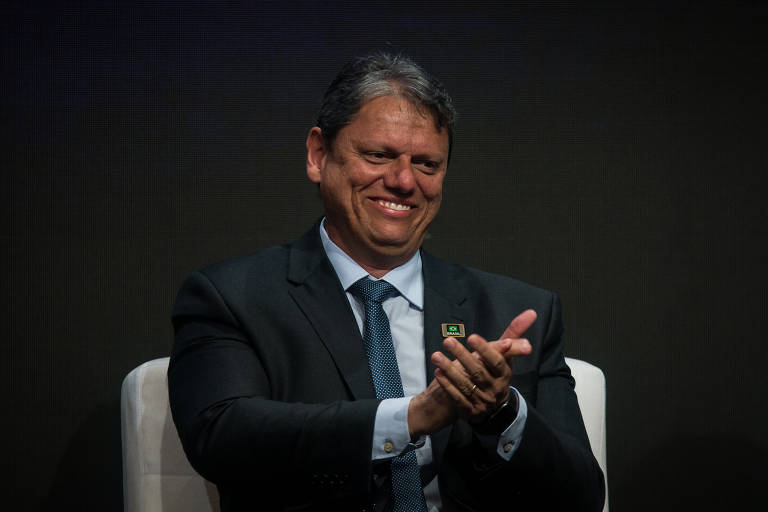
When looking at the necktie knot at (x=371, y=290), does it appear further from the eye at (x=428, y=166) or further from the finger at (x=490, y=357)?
the finger at (x=490, y=357)

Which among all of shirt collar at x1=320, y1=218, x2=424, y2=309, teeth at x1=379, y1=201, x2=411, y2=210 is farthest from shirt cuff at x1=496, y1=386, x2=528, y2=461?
teeth at x1=379, y1=201, x2=411, y2=210

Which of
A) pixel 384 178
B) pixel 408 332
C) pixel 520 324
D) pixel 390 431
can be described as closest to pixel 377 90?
pixel 384 178

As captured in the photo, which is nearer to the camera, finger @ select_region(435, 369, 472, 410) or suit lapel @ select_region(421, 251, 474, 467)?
finger @ select_region(435, 369, 472, 410)

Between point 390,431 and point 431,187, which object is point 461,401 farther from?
point 431,187

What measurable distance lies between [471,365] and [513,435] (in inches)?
8.3

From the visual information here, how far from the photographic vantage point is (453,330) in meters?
1.70

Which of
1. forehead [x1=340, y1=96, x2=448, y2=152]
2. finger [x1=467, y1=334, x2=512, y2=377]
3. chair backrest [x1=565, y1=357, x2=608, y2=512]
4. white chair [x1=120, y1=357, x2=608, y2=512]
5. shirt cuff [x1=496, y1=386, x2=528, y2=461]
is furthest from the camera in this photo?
chair backrest [x1=565, y1=357, x2=608, y2=512]

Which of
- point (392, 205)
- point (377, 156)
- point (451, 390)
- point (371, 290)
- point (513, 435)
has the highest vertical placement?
point (377, 156)

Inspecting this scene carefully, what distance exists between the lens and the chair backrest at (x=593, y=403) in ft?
6.31

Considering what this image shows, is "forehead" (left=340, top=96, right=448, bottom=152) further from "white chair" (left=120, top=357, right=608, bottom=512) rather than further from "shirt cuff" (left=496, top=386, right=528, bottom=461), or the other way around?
"white chair" (left=120, top=357, right=608, bottom=512)

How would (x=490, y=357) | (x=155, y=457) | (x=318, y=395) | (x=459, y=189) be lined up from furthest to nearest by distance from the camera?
(x=459, y=189)
(x=155, y=457)
(x=318, y=395)
(x=490, y=357)

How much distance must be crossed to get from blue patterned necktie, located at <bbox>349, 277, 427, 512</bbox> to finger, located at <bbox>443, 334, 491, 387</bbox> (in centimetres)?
29

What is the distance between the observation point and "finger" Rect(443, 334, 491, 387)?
1.29 m

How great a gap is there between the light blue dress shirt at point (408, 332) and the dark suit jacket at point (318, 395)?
0.9 inches
